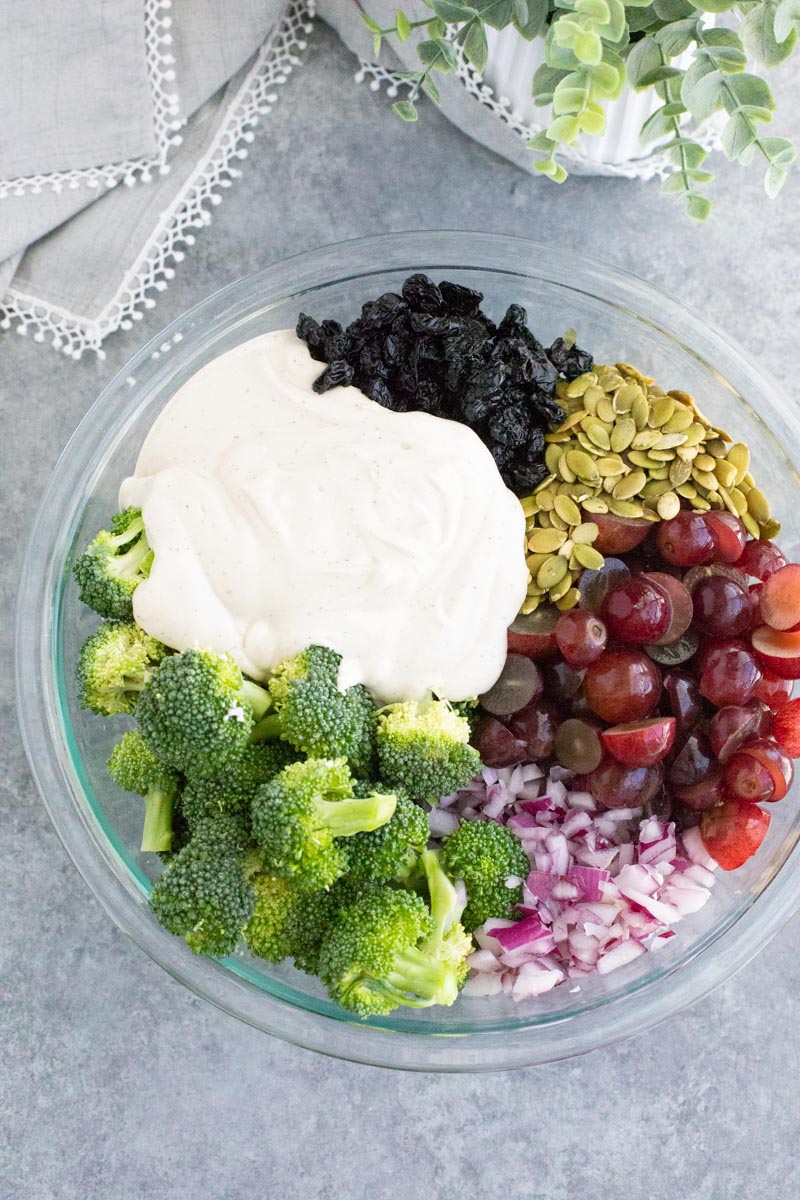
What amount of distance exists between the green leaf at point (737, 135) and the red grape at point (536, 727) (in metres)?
0.95

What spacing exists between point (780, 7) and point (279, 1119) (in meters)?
2.14

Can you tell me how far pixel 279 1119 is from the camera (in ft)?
6.78

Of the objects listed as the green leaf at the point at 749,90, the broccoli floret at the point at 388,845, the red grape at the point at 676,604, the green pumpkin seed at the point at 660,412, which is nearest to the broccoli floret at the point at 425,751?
the broccoli floret at the point at 388,845

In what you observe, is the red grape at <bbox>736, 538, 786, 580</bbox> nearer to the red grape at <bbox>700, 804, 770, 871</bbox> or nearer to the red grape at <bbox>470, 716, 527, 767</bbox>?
the red grape at <bbox>700, 804, 770, 871</bbox>

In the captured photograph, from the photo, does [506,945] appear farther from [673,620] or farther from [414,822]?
[673,620]

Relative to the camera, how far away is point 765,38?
1.38 m

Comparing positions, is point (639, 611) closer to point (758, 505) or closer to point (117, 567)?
point (758, 505)

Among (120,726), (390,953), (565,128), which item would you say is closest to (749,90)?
(565,128)

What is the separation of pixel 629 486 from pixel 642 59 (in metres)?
0.69

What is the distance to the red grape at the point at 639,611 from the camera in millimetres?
1705

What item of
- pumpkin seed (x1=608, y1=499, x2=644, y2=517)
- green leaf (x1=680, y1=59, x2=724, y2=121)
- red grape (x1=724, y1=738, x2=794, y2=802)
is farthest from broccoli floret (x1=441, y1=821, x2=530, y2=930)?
green leaf (x1=680, y1=59, x2=724, y2=121)

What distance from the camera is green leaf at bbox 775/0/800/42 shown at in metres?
1.31

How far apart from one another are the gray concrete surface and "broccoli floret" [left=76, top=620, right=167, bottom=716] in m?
0.43

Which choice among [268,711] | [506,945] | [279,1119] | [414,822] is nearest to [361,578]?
[268,711]
